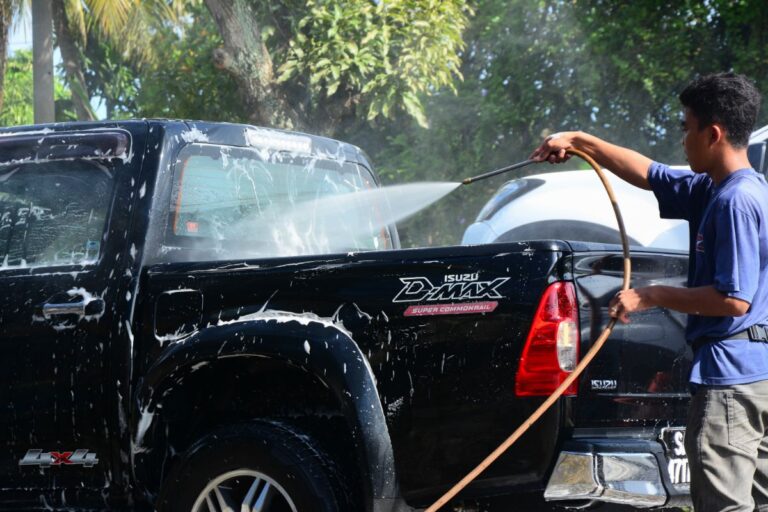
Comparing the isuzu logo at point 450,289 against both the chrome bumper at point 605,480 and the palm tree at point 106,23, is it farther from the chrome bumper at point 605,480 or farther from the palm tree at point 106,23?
the palm tree at point 106,23

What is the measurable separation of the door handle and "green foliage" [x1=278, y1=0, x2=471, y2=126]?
8922 millimetres

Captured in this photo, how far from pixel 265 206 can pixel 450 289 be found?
146cm

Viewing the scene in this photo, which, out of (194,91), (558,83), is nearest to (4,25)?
(194,91)

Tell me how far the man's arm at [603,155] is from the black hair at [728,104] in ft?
1.47

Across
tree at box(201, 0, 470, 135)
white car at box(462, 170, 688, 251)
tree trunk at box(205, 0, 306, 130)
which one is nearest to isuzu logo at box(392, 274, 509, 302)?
white car at box(462, 170, 688, 251)

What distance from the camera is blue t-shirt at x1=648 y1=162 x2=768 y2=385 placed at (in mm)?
2904

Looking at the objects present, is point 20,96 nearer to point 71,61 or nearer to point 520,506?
point 71,61

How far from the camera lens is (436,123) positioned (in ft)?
63.0

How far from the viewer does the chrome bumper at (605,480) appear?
310cm

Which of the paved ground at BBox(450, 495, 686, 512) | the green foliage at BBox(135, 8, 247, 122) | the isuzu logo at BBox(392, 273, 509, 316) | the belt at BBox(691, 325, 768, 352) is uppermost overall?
the green foliage at BBox(135, 8, 247, 122)

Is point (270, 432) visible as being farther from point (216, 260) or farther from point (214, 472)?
point (216, 260)

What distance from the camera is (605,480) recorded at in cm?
310

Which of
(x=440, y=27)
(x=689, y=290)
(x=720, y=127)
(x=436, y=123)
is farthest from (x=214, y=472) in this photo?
(x=436, y=123)

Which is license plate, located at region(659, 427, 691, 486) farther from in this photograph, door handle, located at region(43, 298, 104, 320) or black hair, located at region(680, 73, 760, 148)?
door handle, located at region(43, 298, 104, 320)
